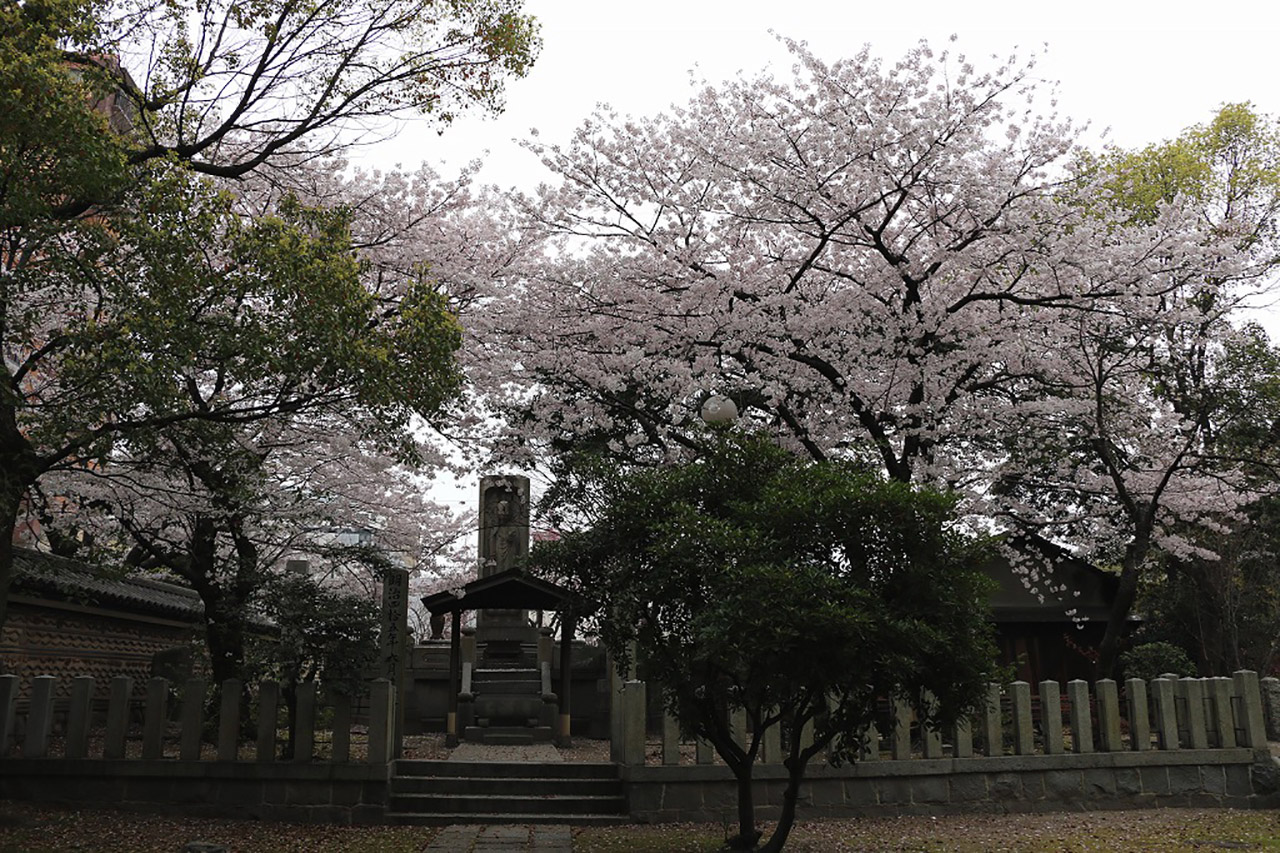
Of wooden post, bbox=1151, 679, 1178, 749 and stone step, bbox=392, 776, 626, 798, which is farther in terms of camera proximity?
wooden post, bbox=1151, 679, 1178, 749

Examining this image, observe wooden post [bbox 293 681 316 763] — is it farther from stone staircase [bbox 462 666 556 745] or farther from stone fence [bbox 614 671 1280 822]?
stone staircase [bbox 462 666 556 745]

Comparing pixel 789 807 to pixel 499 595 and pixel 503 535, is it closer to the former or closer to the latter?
pixel 499 595

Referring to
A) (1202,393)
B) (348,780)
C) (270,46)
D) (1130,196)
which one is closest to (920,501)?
(348,780)

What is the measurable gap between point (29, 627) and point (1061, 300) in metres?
15.4

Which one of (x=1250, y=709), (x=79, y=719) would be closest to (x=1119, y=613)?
(x=1250, y=709)

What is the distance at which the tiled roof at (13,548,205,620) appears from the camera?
1098 cm

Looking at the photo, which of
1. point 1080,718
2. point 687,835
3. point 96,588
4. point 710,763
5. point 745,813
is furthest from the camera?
point 96,588

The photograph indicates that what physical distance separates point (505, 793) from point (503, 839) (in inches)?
63.5

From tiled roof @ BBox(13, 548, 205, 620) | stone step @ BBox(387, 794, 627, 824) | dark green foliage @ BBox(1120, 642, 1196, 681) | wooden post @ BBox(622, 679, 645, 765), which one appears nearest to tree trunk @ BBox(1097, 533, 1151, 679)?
dark green foliage @ BBox(1120, 642, 1196, 681)

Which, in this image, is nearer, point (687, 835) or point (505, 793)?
point (687, 835)

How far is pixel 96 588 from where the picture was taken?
15.3 m

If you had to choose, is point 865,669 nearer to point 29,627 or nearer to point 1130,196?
point 29,627

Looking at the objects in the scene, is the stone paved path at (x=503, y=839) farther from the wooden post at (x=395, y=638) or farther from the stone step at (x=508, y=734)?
the stone step at (x=508, y=734)

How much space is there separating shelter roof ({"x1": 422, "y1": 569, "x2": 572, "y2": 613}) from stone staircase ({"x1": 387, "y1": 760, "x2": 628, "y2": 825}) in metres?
3.70
